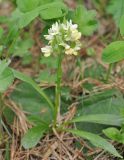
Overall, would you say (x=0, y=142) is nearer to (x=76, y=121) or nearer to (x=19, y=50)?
(x=76, y=121)

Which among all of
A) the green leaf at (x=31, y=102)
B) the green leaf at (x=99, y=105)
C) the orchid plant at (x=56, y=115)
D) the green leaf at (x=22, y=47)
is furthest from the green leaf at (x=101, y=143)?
the green leaf at (x=22, y=47)

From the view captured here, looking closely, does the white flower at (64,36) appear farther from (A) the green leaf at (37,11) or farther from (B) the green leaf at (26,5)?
(B) the green leaf at (26,5)

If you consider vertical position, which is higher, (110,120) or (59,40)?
→ (59,40)

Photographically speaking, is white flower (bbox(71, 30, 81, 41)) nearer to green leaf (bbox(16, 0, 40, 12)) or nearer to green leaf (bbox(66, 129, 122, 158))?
green leaf (bbox(16, 0, 40, 12))

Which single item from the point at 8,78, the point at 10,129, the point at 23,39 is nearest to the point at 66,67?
the point at 23,39

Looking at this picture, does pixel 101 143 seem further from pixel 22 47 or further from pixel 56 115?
pixel 22 47
